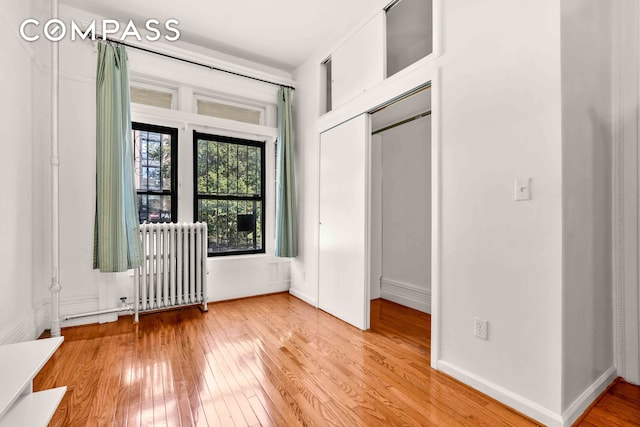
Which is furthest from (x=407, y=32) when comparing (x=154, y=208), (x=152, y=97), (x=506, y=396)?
(x=154, y=208)

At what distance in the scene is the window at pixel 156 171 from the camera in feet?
11.8

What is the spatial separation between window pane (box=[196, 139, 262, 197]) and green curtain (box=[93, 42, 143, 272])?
2.98 feet

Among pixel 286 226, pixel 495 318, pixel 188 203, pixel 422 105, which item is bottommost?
pixel 495 318

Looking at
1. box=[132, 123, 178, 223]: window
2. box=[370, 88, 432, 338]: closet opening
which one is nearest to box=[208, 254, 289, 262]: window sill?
box=[132, 123, 178, 223]: window

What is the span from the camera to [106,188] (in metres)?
3.05

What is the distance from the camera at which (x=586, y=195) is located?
187 cm

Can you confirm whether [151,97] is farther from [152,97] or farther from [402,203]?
[402,203]

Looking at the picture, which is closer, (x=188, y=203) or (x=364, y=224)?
(x=364, y=224)

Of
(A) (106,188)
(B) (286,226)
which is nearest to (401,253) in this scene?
(B) (286,226)

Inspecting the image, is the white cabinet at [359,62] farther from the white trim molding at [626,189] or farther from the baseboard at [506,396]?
the baseboard at [506,396]

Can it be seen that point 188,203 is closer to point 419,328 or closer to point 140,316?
point 140,316

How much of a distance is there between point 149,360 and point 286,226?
2.11 metres

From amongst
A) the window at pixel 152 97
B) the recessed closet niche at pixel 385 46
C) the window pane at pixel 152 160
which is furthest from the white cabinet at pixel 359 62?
the window pane at pixel 152 160

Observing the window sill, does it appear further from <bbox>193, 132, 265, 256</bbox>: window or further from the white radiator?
the white radiator
